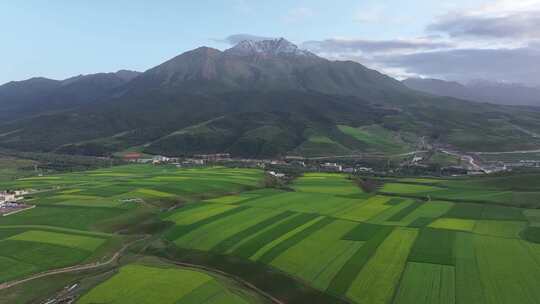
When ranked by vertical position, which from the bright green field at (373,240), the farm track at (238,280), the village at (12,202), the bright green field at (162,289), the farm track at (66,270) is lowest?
the farm track at (238,280)

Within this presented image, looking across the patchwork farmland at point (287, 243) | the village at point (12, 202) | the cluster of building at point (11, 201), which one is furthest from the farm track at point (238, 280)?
the cluster of building at point (11, 201)

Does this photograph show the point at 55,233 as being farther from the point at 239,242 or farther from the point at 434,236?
the point at 434,236

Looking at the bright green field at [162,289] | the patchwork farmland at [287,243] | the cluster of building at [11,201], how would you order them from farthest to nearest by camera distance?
the cluster of building at [11,201] → the patchwork farmland at [287,243] → the bright green field at [162,289]

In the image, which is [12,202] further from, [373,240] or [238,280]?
[373,240]

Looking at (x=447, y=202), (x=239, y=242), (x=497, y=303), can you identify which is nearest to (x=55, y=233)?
(x=239, y=242)

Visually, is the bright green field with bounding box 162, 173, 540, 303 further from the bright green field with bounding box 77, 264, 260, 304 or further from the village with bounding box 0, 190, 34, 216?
the village with bounding box 0, 190, 34, 216

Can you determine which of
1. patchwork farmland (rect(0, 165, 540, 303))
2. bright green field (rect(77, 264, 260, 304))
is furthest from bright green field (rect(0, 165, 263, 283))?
bright green field (rect(77, 264, 260, 304))

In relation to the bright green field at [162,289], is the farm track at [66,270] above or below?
below

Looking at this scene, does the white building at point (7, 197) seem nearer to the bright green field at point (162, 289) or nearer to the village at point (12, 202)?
the village at point (12, 202)

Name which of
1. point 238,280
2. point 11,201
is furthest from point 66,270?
point 11,201
